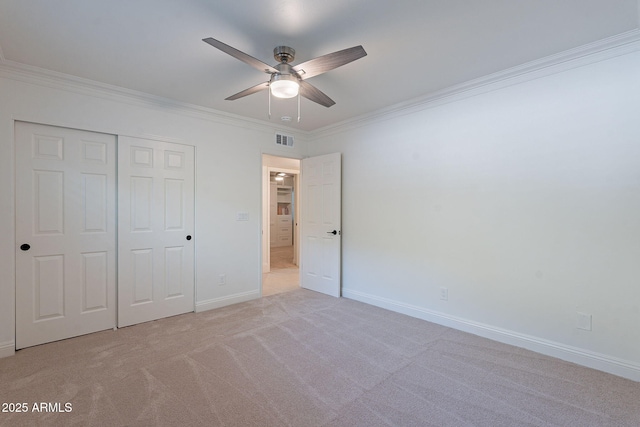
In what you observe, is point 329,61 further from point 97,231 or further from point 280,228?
point 280,228

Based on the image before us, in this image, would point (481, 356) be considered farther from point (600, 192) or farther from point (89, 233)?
point (89, 233)

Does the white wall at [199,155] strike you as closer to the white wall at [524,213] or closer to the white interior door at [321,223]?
the white interior door at [321,223]

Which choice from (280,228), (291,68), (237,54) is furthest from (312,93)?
(280,228)

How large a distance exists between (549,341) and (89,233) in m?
A: 4.50

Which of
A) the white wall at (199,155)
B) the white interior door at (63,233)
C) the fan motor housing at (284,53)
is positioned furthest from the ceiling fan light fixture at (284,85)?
the white interior door at (63,233)

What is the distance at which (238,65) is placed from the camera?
258cm

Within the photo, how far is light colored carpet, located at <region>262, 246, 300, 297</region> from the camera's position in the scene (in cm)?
477

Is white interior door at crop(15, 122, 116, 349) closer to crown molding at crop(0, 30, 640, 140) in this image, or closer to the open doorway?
crown molding at crop(0, 30, 640, 140)

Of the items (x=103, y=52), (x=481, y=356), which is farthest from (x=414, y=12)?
(x=481, y=356)

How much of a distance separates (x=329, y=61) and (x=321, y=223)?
9.26 feet

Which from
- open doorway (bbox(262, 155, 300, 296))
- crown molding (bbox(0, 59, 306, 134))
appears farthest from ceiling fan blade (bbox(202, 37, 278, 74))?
open doorway (bbox(262, 155, 300, 296))

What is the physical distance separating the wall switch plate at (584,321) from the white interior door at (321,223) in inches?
104

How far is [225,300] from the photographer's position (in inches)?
154

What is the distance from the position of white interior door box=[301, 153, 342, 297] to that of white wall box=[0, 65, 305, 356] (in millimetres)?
520
